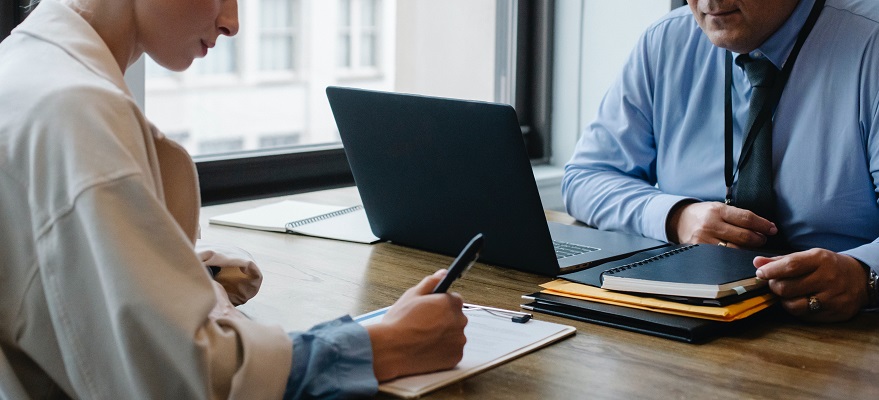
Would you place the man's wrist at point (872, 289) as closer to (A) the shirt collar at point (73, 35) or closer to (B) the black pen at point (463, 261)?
(B) the black pen at point (463, 261)

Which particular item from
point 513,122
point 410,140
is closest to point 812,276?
point 513,122

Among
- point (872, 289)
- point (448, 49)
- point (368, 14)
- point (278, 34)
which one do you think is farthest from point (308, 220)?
point (448, 49)

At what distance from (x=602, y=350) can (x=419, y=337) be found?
26cm

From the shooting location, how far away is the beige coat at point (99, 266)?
91 cm

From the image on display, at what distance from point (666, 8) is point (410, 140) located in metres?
1.60

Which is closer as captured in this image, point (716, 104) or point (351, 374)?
point (351, 374)

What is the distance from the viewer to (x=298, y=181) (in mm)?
2637

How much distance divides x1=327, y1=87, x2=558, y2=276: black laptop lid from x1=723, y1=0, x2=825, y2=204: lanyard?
1.84 ft

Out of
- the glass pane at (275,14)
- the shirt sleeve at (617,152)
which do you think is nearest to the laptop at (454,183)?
the shirt sleeve at (617,152)

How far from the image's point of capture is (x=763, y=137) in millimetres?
1862

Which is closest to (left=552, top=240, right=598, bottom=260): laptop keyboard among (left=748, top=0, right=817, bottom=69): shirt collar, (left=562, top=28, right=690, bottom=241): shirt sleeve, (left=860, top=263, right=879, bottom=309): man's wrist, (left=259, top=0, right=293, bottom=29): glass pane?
(left=562, top=28, right=690, bottom=241): shirt sleeve

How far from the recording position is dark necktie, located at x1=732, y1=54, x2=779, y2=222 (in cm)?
186

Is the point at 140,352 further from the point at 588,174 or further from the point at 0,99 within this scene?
the point at 588,174

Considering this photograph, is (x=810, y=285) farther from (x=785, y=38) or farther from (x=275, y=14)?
(x=275, y=14)
